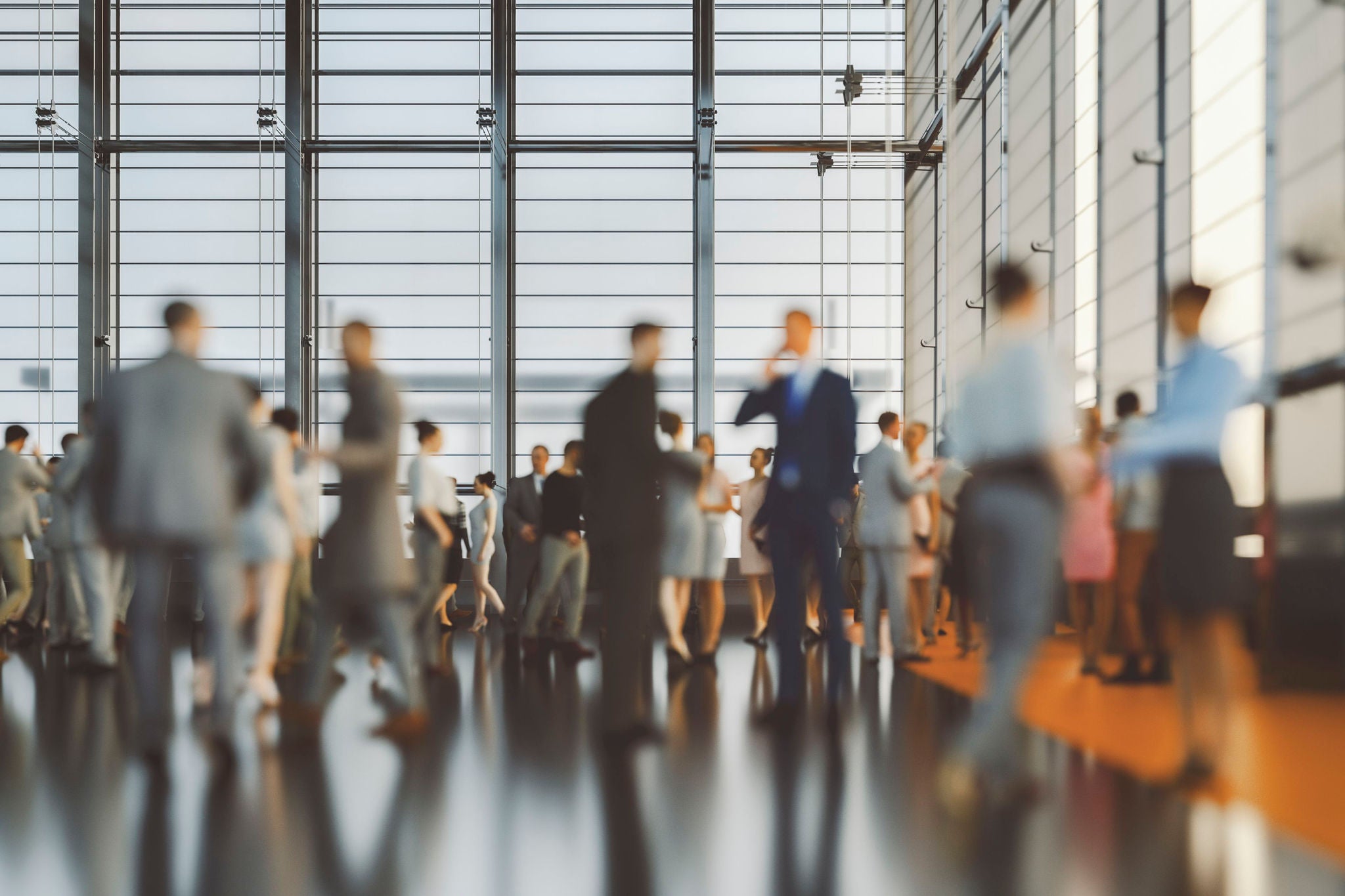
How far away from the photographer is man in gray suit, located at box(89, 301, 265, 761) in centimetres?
428

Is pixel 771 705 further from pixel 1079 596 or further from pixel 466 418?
pixel 466 418

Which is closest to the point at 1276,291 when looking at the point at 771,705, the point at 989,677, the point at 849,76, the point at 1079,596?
the point at 1079,596

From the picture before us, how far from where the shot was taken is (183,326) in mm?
4469

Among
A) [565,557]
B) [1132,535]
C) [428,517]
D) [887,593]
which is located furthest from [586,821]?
[565,557]

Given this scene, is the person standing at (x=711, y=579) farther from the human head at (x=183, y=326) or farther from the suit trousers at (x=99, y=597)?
the human head at (x=183, y=326)

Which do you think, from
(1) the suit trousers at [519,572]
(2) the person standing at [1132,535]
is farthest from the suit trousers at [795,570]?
(1) the suit trousers at [519,572]

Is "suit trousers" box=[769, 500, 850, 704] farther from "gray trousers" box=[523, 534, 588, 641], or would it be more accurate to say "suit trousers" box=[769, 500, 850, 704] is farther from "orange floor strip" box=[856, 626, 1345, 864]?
"gray trousers" box=[523, 534, 588, 641]

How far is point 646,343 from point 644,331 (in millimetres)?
53

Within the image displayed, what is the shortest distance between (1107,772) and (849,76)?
1164 centimetres

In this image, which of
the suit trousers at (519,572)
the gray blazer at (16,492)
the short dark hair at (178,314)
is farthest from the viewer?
the suit trousers at (519,572)

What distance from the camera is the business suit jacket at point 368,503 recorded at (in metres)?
4.81

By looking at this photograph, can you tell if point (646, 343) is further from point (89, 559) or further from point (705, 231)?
point (705, 231)

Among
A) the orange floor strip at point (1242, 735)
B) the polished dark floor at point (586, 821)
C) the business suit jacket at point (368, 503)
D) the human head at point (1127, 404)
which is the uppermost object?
the human head at point (1127, 404)

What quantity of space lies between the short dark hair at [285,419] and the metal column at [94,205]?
9.71 m
